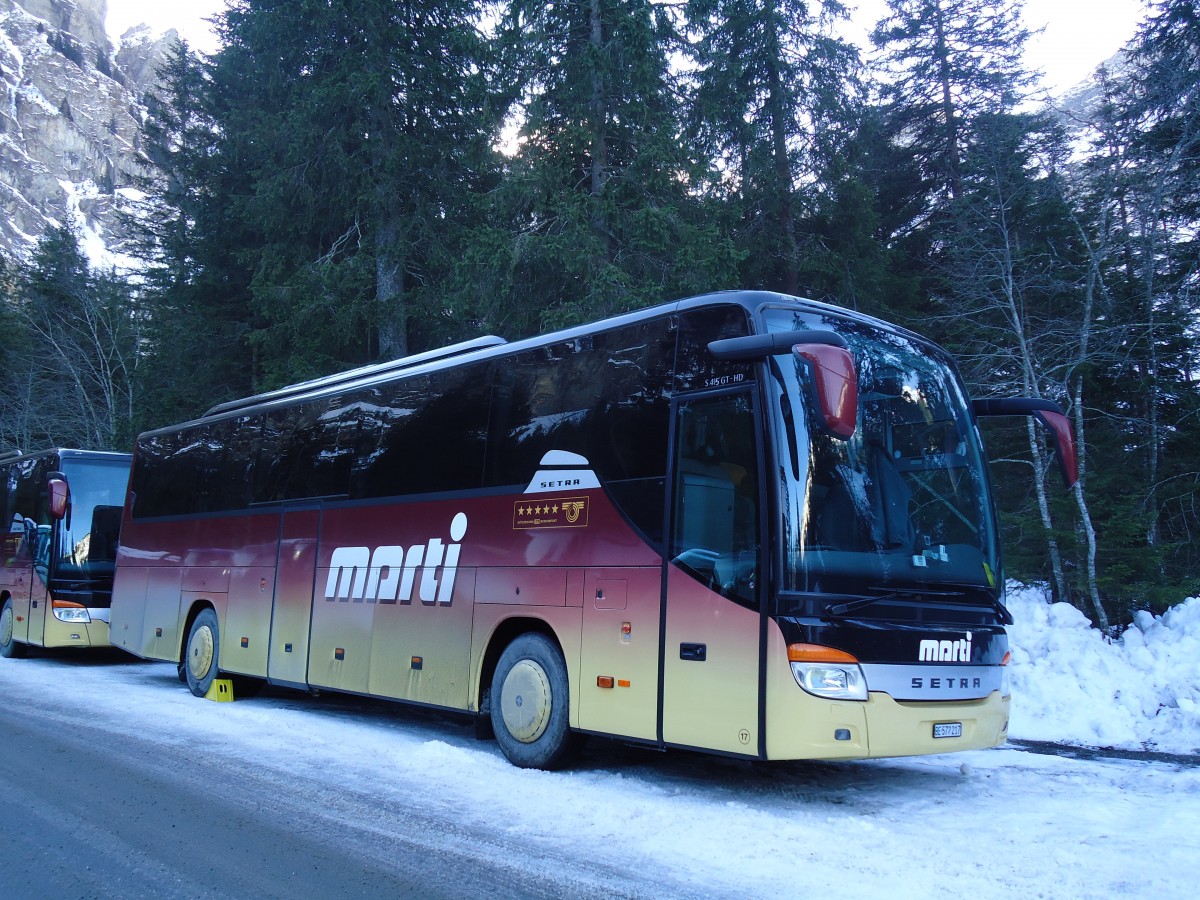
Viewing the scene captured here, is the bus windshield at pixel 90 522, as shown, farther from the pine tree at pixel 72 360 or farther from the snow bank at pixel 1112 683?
the pine tree at pixel 72 360

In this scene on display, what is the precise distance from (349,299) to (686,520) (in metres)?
17.3

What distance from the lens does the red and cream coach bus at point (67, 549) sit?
15641 mm

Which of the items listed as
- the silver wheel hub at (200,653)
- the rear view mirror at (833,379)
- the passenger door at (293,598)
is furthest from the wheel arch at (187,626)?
the rear view mirror at (833,379)

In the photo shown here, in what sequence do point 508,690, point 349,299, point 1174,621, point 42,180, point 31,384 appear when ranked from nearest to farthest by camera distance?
1. point 508,690
2. point 1174,621
3. point 349,299
4. point 31,384
5. point 42,180

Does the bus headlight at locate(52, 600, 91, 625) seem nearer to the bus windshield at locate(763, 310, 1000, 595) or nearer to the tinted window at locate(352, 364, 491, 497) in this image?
the tinted window at locate(352, 364, 491, 497)

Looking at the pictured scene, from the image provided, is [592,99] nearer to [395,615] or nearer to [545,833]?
[395,615]

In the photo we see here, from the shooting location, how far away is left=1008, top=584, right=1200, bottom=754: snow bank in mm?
8539

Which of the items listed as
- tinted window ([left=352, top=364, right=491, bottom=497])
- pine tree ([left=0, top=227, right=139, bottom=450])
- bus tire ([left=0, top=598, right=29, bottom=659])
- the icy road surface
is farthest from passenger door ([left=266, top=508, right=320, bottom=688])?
pine tree ([left=0, top=227, right=139, bottom=450])

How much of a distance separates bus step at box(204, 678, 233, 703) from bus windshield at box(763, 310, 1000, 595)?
8.63m

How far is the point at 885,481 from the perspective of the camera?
638 cm

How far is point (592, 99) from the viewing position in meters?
18.4

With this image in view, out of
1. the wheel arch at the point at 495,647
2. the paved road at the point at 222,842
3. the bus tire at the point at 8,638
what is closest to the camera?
the paved road at the point at 222,842

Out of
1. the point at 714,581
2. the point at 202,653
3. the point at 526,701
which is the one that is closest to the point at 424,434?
the point at 526,701

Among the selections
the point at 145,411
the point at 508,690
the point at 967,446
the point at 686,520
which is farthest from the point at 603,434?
the point at 145,411
